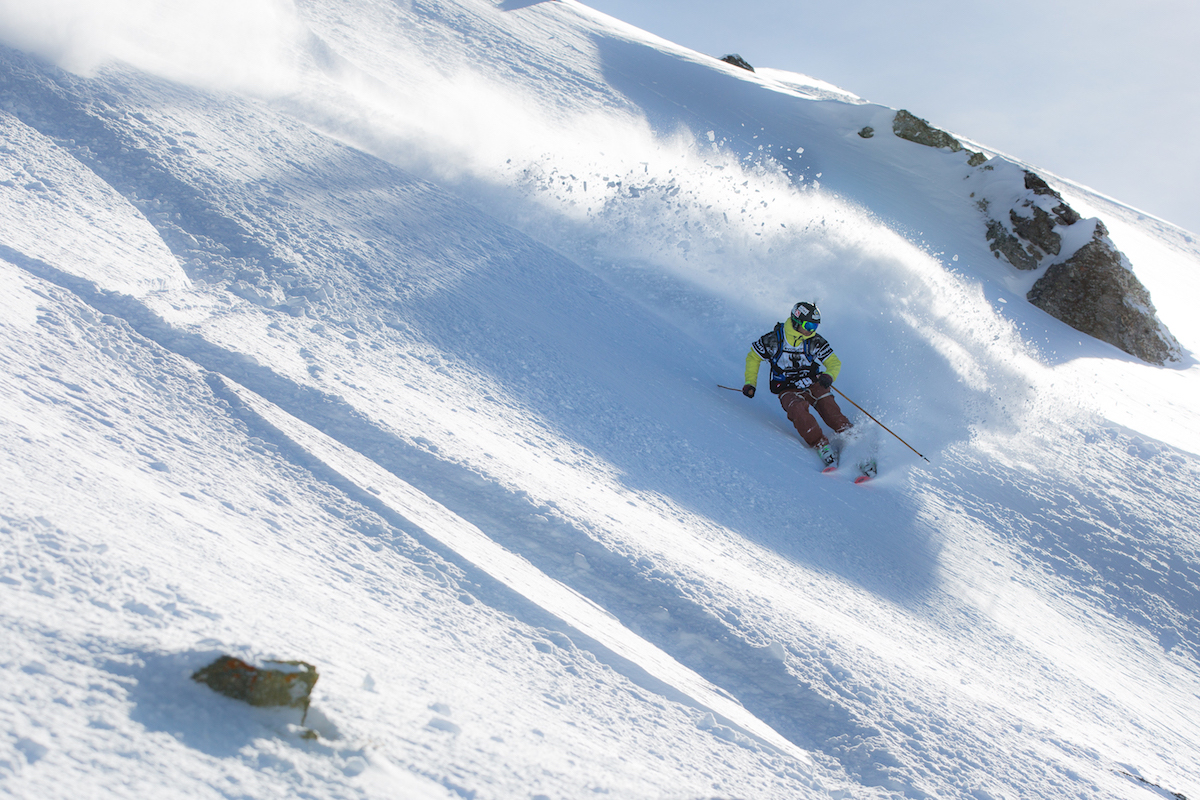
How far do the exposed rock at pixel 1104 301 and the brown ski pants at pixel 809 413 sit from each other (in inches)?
303

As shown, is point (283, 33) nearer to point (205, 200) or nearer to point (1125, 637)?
point (205, 200)

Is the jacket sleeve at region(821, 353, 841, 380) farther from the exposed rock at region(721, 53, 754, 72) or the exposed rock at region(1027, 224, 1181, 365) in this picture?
the exposed rock at region(721, 53, 754, 72)

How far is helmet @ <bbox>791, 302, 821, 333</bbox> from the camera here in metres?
6.58

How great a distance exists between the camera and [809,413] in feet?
20.2

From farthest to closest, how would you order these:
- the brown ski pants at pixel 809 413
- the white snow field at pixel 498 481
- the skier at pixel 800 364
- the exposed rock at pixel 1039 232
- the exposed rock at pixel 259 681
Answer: the exposed rock at pixel 1039 232, the skier at pixel 800 364, the brown ski pants at pixel 809 413, the white snow field at pixel 498 481, the exposed rock at pixel 259 681

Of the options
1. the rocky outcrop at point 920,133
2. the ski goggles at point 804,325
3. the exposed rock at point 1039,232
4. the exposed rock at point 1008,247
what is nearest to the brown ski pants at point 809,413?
the ski goggles at point 804,325

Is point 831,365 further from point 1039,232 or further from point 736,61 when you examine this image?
point 736,61

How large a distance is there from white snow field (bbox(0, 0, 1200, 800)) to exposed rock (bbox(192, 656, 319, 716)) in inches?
1.8

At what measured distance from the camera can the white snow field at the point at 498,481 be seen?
2.27 m

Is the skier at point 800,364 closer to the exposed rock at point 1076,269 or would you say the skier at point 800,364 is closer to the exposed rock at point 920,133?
the exposed rock at point 1076,269

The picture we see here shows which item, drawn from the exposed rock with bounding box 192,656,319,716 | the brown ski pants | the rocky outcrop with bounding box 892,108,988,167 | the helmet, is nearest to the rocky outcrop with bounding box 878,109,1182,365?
the rocky outcrop with bounding box 892,108,988,167

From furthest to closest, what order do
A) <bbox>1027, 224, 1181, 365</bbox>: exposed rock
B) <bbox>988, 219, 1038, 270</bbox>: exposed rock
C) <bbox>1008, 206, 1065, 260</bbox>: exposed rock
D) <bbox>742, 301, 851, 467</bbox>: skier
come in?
<bbox>988, 219, 1038, 270</bbox>: exposed rock < <bbox>1008, 206, 1065, 260</bbox>: exposed rock < <bbox>1027, 224, 1181, 365</bbox>: exposed rock < <bbox>742, 301, 851, 467</bbox>: skier

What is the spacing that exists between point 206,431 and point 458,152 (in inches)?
249

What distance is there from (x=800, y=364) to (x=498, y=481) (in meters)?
4.02
